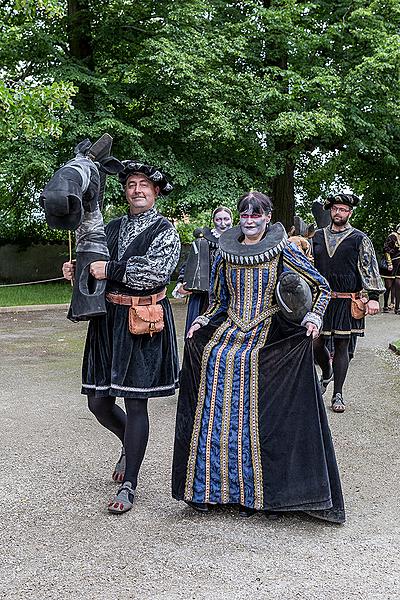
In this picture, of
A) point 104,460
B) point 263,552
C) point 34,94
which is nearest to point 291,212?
point 34,94

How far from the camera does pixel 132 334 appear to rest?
14.6 feet

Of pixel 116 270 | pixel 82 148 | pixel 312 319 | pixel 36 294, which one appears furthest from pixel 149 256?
pixel 36 294

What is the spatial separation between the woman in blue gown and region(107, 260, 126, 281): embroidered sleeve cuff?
529mm

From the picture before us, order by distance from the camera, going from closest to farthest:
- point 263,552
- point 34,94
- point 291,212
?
point 263,552
point 34,94
point 291,212

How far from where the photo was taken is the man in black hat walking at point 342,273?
6992 millimetres

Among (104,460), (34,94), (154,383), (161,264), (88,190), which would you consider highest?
(34,94)

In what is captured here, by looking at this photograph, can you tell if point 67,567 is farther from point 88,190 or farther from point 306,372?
point 88,190

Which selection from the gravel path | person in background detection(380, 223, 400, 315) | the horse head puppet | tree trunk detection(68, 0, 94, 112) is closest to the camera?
the gravel path

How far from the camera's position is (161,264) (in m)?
4.40

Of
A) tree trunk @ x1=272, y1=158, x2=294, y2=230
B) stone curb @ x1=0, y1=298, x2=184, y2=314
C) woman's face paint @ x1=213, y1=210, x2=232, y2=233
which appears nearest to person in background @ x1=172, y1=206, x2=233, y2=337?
woman's face paint @ x1=213, y1=210, x2=232, y2=233

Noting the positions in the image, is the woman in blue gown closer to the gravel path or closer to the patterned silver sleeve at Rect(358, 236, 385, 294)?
the gravel path

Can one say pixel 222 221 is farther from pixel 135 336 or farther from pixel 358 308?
pixel 135 336

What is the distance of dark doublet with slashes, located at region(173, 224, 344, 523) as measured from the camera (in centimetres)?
423

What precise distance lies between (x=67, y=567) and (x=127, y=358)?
3.97 ft
